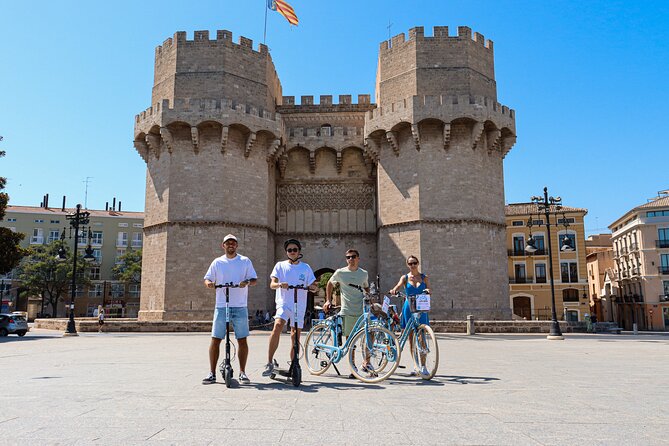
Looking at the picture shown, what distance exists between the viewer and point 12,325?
20.9 meters

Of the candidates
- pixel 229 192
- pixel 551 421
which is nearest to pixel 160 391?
pixel 551 421

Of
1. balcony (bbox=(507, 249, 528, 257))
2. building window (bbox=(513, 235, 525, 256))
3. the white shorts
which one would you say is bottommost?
the white shorts

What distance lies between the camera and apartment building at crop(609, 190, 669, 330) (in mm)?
40312

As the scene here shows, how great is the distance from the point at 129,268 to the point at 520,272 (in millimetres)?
35723

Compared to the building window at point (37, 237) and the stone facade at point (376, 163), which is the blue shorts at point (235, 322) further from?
the building window at point (37, 237)

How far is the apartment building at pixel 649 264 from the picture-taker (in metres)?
40.3

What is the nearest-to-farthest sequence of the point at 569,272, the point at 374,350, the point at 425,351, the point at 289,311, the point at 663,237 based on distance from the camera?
the point at 289,311
the point at 374,350
the point at 425,351
the point at 569,272
the point at 663,237

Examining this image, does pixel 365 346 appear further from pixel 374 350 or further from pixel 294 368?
pixel 294 368

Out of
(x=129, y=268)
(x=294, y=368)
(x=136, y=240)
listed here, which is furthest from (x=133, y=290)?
(x=294, y=368)

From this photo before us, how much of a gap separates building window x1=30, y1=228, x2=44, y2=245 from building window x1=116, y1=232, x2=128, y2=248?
24.3 feet

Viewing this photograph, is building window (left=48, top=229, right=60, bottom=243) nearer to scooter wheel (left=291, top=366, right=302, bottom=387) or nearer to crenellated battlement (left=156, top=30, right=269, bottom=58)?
crenellated battlement (left=156, top=30, right=269, bottom=58)

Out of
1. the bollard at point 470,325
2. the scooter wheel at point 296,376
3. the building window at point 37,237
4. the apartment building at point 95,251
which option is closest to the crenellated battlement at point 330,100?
the bollard at point 470,325

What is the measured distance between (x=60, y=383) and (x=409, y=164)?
66.8ft

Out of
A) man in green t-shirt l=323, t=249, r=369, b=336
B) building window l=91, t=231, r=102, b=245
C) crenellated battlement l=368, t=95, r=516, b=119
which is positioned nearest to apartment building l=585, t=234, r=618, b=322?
crenellated battlement l=368, t=95, r=516, b=119
